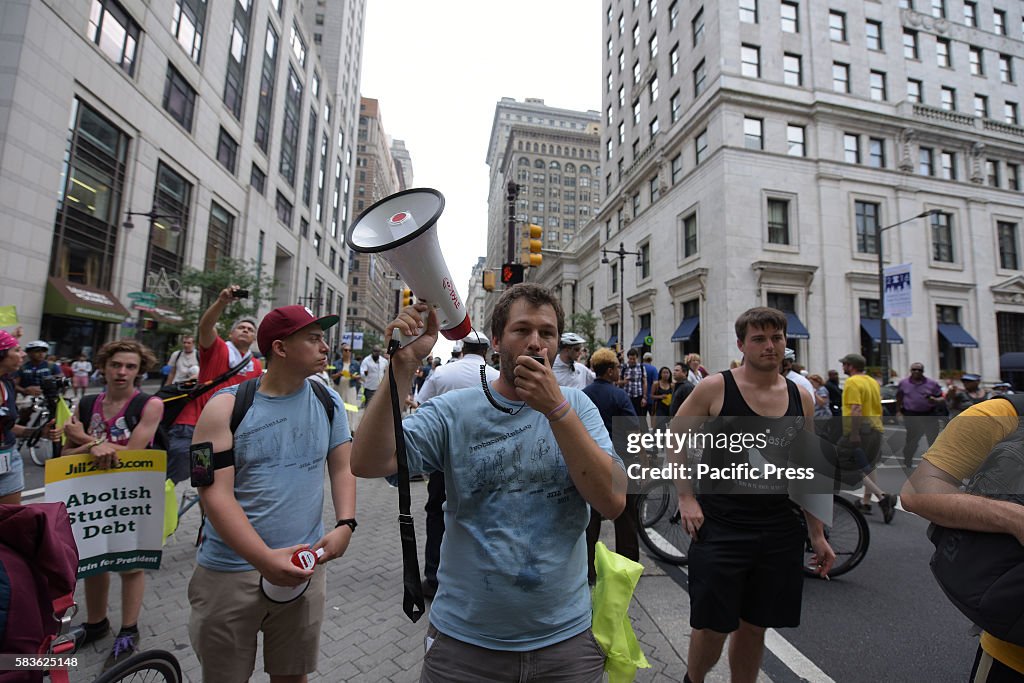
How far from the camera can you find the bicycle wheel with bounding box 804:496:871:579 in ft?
14.4

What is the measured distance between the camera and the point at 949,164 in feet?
90.0

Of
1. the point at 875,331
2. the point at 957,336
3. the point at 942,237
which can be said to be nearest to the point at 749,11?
the point at 942,237

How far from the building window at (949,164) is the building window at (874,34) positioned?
737 cm

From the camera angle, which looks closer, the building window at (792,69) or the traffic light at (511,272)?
the traffic light at (511,272)

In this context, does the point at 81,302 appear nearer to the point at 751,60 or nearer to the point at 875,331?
the point at 751,60

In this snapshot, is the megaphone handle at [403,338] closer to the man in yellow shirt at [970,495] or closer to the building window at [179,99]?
the man in yellow shirt at [970,495]

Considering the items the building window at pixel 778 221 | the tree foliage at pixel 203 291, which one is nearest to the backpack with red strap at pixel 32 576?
the tree foliage at pixel 203 291

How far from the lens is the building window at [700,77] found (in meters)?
26.2

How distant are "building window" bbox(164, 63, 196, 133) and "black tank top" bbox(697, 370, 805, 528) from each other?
98.1 ft

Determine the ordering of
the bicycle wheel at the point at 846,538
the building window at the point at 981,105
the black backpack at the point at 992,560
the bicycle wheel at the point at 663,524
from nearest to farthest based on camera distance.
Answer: the black backpack at the point at 992,560 < the bicycle wheel at the point at 846,538 < the bicycle wheel at the point at 663,524 < the building window at the point at 981,105

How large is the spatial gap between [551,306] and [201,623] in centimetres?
205

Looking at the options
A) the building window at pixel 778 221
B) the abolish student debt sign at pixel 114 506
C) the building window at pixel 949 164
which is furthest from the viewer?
the building window at pixel 949 164

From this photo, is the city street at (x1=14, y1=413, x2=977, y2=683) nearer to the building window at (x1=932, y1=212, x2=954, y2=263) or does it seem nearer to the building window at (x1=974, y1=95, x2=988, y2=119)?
the building window at (x1=932, y1=212, x2=954, y2=263)

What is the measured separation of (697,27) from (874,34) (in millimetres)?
10139
